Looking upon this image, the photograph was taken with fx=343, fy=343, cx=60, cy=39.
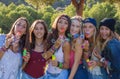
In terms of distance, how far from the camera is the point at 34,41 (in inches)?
244

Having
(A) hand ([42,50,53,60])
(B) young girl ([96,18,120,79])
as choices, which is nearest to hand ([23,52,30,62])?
(A) hand ([42,50,53,60])

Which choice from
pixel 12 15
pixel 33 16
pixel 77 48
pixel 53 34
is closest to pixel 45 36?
pixel 53 34

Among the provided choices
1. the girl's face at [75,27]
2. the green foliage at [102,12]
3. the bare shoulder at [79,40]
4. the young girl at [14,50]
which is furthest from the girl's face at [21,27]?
the green foliage at [102,12]

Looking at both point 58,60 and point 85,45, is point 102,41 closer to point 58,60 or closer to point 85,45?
point 85,45

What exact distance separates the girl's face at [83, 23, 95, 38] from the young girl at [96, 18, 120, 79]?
0.16m

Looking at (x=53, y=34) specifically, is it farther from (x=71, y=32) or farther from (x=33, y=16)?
(x=33, y=16)

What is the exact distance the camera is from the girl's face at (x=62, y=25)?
6.02 meters

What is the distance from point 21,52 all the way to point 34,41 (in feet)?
1.01

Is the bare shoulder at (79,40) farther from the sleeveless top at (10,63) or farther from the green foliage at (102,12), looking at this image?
the green foliage at (102,12)

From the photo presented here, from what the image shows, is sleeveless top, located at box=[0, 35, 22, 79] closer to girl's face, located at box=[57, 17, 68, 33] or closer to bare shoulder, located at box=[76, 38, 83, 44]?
girl's face, located at box=[57, 17, 68, 33]

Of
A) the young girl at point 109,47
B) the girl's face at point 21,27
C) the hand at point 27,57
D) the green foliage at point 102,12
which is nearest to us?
the young girl at point 109,47

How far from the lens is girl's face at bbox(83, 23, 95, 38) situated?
6078 mm

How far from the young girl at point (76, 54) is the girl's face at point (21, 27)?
0.84 meters

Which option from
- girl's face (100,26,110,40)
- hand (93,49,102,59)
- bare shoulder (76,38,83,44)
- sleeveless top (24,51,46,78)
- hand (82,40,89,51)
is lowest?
sleeveless top (24,51,46,78)
